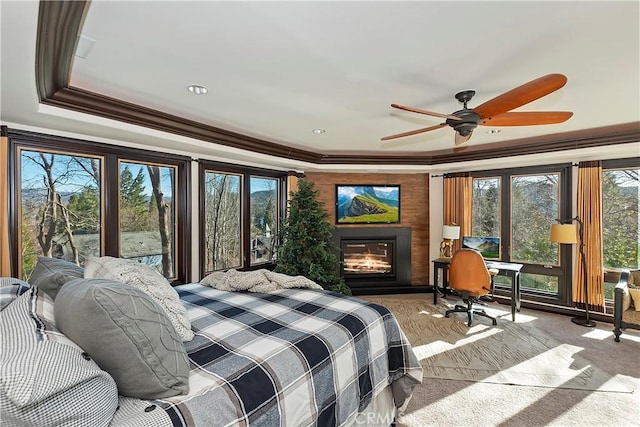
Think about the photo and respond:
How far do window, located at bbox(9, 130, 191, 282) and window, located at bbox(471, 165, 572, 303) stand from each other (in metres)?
4.58

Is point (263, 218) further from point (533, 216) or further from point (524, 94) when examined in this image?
point (533, 216)

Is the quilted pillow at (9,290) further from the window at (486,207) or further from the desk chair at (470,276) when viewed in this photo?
the window at (486,207)

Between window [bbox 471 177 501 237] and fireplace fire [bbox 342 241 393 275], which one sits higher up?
window [bbox 471 177 501 237]

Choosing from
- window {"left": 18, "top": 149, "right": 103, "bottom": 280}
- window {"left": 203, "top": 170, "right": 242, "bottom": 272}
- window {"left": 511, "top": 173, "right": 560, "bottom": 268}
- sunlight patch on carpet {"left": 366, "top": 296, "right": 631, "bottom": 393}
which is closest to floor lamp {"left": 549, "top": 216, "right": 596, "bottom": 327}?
window {"left": 511, "top": 173, "right": 560, "bottom": 268}

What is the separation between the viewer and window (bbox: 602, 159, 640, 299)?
12.3 feet

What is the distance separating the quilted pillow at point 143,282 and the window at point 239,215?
220 cm

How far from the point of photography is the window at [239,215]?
387 centimetres

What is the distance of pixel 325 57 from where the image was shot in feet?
6.01

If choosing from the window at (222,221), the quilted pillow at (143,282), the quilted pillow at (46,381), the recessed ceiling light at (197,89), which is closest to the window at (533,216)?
the window at (222,221)

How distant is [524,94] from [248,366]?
2.03 meters

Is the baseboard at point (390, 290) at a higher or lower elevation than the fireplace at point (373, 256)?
lower

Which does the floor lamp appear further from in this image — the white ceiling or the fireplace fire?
the fireplace fire

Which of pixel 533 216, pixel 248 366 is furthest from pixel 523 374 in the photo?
pixel 533 216

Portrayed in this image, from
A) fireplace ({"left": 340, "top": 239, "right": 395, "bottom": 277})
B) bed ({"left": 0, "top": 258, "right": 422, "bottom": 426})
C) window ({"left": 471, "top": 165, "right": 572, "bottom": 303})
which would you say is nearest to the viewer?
bed ({"left": 0, "top": 258, "right": 422, "bottom": 426})
